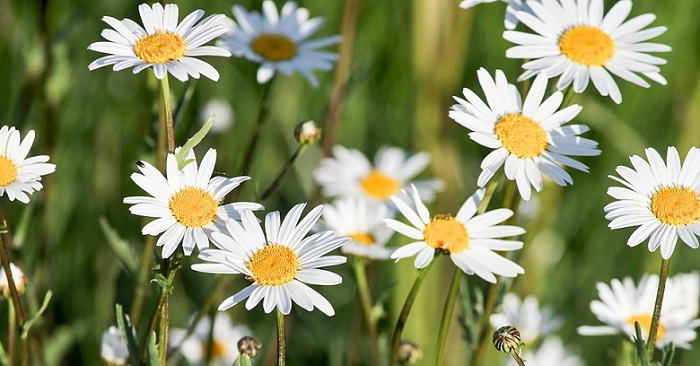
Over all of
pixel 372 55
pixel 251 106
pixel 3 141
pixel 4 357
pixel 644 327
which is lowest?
pixel 4 357

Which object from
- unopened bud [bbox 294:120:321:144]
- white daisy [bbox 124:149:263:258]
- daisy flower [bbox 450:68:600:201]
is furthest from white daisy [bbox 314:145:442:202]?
white daisy [bbox 124:149:263:258]

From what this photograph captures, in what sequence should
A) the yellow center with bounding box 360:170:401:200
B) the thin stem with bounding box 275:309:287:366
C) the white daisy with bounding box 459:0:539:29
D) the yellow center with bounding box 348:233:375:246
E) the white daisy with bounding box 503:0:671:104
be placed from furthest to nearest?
the yellow center with bounding box 360:170:401:200 < the yellow center with bounding box 348:233:375:246 < the white daisy with bounding box 459:0:539:29 < the white daisy with bounding box 503:0:671:104 < the thin stem with bounding box 275:309:287:366

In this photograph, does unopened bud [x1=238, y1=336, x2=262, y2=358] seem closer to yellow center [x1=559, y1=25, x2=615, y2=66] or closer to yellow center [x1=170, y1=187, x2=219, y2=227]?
yellow center [x1=170, y1=187, x2=219, y2=227]

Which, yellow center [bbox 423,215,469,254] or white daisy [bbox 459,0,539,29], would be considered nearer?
yellow center [bbox 423,215,469,254]

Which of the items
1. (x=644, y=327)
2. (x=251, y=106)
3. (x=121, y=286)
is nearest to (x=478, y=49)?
(x=251, y=106)

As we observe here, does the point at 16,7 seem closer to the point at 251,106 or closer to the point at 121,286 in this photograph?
the point at 251,106

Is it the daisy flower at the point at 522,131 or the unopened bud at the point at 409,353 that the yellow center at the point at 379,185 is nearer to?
the unopened bud at the point at 409,353
